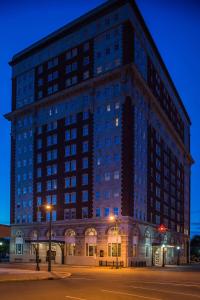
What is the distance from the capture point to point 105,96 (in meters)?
85.8

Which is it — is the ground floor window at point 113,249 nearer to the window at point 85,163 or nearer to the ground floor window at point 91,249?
the ground floor window at point 91,249

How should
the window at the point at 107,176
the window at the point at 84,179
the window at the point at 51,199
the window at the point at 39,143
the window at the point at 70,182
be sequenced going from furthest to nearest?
the window at the point at 39,143 → the window at the point at 51,199 → the window at the point at 70,182 → the window at the point at 84,179 → the window at the point at 107,176

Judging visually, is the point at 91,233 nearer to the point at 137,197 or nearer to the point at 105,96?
the point at 137,197

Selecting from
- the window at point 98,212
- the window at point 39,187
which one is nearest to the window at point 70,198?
the window at point 98,212

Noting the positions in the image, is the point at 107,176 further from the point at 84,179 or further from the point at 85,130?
the point at 85,130

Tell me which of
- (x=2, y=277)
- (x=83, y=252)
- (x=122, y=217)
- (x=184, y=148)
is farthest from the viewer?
(x=184, y=148)

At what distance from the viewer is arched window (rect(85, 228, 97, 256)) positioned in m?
81.1

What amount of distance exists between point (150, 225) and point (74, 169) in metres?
20.3

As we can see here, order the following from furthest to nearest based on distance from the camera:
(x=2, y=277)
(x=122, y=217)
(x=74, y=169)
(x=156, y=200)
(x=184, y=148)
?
(x=184, y=148) < (x=156, y=200) < (x=74, y=169) < (x=122, y=217) < (x=2, y=277)

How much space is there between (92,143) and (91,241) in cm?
1957

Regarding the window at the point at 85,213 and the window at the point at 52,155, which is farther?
the window at the point at 52,155

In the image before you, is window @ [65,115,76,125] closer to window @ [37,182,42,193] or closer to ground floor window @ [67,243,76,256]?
window @ [37,182,42,193]

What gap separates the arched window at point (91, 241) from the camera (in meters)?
81.1

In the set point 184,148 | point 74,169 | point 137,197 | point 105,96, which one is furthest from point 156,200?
point 184,148
